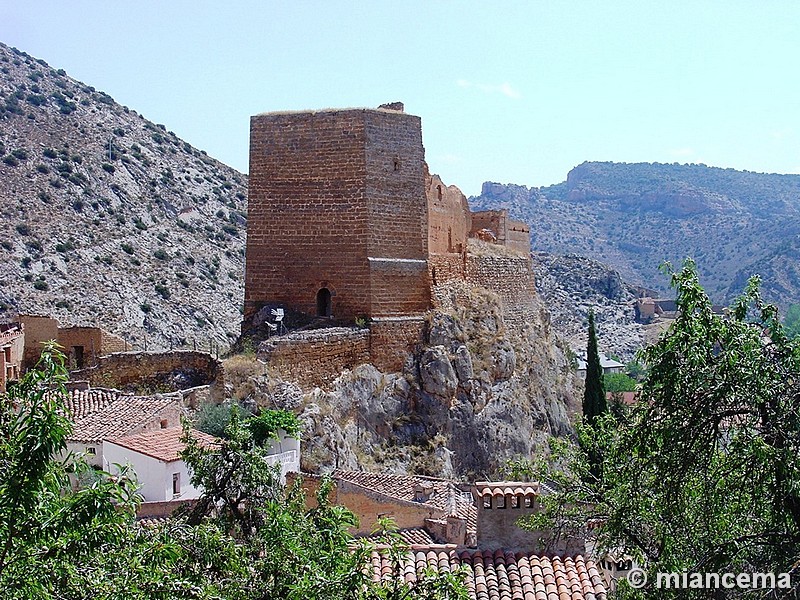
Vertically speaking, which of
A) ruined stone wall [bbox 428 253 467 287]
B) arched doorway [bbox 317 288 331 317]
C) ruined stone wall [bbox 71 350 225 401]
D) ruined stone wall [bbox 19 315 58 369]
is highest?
ruined stone wall [bbox 428 253 467 287]

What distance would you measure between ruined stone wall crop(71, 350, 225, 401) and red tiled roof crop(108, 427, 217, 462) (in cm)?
318

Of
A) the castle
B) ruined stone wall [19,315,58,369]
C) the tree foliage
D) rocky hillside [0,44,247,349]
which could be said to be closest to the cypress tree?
the castle

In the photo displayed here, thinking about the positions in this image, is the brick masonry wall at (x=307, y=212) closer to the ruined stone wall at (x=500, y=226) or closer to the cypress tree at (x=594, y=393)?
the cypress tree at (x=594, y=393)

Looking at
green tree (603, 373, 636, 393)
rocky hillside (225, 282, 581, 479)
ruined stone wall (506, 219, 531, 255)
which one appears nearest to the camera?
rocky hillside (225, 282, 581, 479)

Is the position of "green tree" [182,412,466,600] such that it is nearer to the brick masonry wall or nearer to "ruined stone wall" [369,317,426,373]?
"ruined stone wall" [369,317,426,373]

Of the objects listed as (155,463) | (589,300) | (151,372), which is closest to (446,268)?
(151,372)

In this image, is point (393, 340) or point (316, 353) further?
point (393, 340)

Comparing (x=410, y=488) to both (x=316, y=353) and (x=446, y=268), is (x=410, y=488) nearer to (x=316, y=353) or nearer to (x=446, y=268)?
(x=316, y=353)

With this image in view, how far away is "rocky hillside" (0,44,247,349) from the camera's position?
Result: 43.8 m

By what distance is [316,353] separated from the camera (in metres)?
20.8

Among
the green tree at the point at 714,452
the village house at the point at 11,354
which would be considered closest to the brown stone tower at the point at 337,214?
the village house at the point at 11,354

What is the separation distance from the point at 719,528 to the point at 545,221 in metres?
129

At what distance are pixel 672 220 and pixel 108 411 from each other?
12668 cm

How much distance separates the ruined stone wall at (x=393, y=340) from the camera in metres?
22.0
